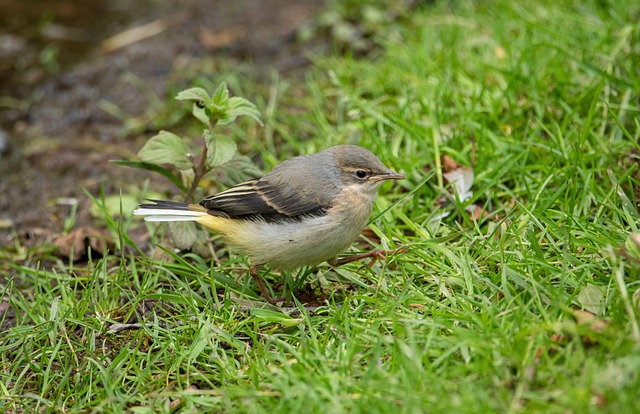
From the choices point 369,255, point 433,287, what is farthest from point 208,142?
point 433,287

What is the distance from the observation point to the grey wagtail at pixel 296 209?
4461mm

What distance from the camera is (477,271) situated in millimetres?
4297

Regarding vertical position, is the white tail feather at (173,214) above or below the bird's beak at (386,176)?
below

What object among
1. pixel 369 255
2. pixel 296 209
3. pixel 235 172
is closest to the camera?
pixel 296 209

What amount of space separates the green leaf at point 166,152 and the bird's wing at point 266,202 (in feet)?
1.13

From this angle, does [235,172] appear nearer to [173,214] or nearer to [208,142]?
[208,142]

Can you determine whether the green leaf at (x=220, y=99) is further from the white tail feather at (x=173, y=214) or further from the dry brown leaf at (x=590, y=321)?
the dry brown leaf at (x=590, y=321)

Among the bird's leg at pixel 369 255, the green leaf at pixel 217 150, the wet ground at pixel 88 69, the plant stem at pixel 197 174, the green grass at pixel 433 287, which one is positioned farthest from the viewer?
the wet ground at pixel 88 69

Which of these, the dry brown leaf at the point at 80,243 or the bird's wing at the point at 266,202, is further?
the dry brown leaf at the point at 80,243

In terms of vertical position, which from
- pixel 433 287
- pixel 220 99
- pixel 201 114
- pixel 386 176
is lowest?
pixel 433 287

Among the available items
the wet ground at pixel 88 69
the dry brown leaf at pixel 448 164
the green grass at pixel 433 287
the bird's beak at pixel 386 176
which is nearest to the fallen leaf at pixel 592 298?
the green grass at pixel 433 287

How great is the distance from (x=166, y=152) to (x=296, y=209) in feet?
3.35

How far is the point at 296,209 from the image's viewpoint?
458 cm

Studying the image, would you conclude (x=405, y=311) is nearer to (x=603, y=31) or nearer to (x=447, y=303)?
(x=447, y=303)
